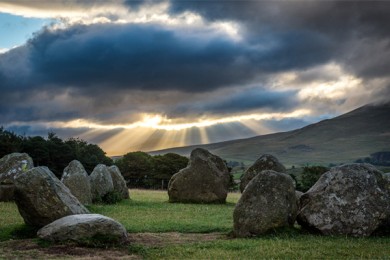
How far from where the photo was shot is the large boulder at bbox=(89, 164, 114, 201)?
33.2 m

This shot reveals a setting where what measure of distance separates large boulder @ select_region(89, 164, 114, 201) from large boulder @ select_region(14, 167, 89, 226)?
13.4 metres

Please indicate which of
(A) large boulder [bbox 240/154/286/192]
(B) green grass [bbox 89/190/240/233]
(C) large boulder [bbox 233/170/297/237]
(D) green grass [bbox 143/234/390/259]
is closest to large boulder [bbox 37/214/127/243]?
(D) green grass [bbox 143/234/390/259]

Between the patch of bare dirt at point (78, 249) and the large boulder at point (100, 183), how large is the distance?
1513 cm

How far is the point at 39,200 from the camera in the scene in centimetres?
1934

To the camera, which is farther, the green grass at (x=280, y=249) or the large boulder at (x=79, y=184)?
the large boulder at (x=79, y=184)

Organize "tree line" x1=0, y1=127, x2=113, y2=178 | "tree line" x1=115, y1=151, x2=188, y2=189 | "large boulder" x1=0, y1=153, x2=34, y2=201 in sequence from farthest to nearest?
"tree line" x1=115, y1=151, x2=188, y2=189 < "tree line" x1=0, y1=127, x2=113, y2=178 < "large boulder" x1=0, y1=153, x2=34, y2=201

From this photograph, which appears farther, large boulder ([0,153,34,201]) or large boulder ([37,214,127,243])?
large boulder ([0,153,34,201])

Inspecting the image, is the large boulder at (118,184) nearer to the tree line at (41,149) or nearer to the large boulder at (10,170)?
the large boulder at (10,170)

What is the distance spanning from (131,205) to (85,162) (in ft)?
153

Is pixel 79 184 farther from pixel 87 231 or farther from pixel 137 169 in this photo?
pixel 137 169

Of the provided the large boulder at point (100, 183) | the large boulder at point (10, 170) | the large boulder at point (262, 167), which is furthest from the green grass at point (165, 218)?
the large boulder at point (10, 170)

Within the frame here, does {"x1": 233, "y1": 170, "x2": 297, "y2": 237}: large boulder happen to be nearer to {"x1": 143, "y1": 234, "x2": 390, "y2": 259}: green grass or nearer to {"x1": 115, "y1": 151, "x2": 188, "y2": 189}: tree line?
{"x1": 143, "y1": 234, "x2": 390, "y2": 259}: green grass

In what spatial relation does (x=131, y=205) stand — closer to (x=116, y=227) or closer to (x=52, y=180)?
(x=52, y=180)

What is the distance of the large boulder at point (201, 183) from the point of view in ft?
121
